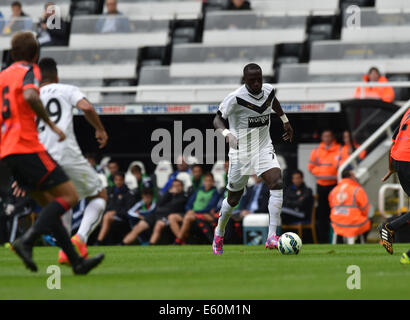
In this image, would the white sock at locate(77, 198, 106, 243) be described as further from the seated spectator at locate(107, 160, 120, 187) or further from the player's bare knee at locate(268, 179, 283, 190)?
the seated spectator at locate(107, 160, 120, 187)

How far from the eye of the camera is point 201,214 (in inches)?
673

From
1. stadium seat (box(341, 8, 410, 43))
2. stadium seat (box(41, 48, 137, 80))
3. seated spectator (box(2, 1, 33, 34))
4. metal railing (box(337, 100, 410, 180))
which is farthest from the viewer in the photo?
seated spectator (box(2, 1, 33, 34))

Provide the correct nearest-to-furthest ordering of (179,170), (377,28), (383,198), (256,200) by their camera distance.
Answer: (383,198) → (256,200) → (179,170) → (377,28)

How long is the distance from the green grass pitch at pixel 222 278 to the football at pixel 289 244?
0.53 ft

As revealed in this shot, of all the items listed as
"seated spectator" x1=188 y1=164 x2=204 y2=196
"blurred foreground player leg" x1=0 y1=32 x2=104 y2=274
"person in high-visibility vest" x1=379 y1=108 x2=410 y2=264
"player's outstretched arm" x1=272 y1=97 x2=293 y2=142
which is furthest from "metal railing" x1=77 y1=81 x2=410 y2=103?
"blurred foreground player leg" x1=0 y1=32 x2=104 y2=274

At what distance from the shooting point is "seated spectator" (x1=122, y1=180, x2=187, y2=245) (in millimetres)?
17516

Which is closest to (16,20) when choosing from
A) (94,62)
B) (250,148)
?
(94,62)

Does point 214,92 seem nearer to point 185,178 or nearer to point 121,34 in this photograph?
point 185,178

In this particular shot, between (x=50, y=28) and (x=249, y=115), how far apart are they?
1187 centimetres

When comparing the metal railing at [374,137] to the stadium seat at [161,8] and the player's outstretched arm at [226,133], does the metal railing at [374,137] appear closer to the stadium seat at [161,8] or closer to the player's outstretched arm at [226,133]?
the player's outstretched arm at [226,133]

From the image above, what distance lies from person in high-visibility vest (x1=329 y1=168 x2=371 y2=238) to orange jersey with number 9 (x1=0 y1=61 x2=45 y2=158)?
9.12m

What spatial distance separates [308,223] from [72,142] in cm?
860

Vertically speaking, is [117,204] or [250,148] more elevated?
[117,204]
